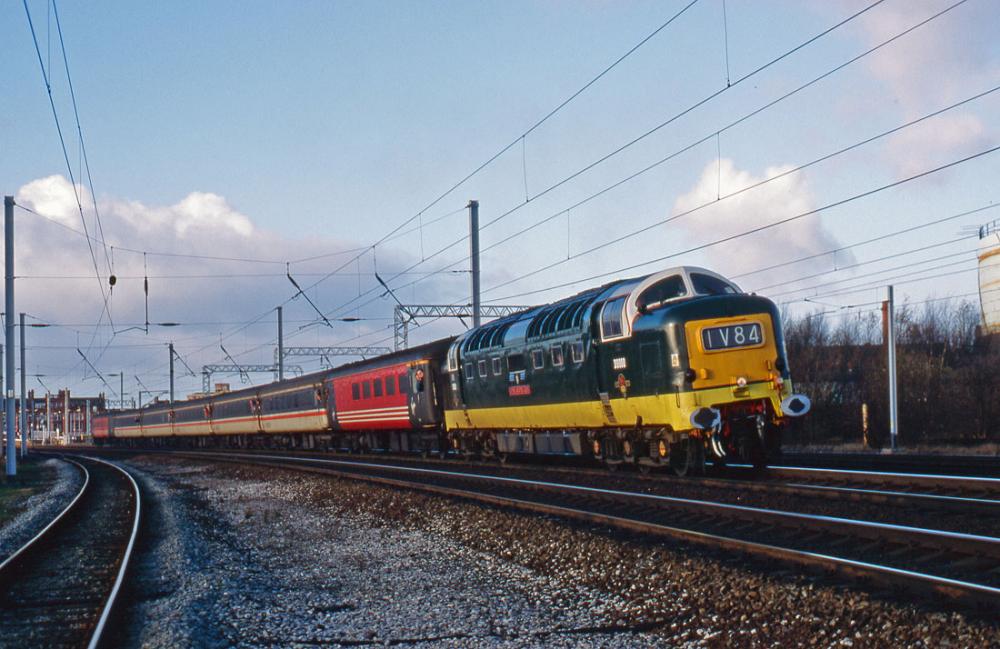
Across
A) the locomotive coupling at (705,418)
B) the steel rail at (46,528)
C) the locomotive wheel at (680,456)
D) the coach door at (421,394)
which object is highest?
the coach door at (421,394)

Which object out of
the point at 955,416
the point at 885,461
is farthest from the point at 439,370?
the point at 955,416

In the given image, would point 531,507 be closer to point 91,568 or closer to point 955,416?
point 91,568

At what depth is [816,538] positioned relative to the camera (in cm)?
1069

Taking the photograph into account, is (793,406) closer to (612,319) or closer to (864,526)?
(612,319)

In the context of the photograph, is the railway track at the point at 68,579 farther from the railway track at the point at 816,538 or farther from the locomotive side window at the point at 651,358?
the locomotive side window at the point at 651,358

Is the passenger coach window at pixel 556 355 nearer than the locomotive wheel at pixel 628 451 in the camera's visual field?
No

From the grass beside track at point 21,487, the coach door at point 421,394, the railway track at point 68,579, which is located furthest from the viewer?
the coach door at point 421,394

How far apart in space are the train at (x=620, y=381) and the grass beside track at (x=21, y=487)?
451 inches

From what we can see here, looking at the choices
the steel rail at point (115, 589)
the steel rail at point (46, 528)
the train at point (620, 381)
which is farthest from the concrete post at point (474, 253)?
the steel rail at point (115, 589)

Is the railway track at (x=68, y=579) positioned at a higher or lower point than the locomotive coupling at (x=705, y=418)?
lower

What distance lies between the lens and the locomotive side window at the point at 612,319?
19109 mm

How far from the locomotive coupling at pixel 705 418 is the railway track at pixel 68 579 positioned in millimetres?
9125

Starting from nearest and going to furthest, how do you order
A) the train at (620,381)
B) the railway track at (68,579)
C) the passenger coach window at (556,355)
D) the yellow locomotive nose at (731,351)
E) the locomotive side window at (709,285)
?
the railway track at (68,579), the yellow locomotive nose at (731,351), the train at (620,381), the locomotive side window at (709,285), the passenger coach window at (556,355)

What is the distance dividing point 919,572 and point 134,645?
6523 millimetres
